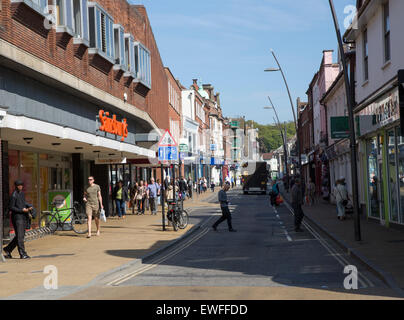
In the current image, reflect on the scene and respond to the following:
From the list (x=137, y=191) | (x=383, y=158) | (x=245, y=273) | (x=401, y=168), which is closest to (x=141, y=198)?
(x=137, y=191)

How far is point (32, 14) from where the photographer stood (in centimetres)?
1589

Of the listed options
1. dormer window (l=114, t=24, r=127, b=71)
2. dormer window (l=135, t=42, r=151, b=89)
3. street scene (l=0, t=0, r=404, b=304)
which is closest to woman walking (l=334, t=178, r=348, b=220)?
street scene (l=0, t=0, r=404, b=304)

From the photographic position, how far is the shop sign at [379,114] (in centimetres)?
1711

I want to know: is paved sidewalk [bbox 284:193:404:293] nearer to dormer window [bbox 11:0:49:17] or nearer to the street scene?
the street scene

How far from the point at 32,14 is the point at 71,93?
4201 millimetres

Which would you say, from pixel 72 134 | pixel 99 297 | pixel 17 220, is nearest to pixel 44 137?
pixel 72 134

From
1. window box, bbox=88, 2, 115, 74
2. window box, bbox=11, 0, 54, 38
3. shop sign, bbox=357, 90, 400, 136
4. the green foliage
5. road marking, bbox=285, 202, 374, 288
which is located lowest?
road marking, bbox=285, 202, 374, 288

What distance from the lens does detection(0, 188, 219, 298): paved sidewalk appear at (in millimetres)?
10539

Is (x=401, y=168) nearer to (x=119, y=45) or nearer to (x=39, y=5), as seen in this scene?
(x=39, y=5)

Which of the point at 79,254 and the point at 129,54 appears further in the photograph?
the point at 129,54

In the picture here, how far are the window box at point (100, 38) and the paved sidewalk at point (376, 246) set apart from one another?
10.1 m

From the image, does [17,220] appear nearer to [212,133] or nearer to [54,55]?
[54,55]

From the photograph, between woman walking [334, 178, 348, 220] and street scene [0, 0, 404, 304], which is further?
woman walking [334, 178, 348, 220]

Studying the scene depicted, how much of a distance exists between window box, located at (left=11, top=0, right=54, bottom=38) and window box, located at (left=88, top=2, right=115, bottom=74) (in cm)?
433
